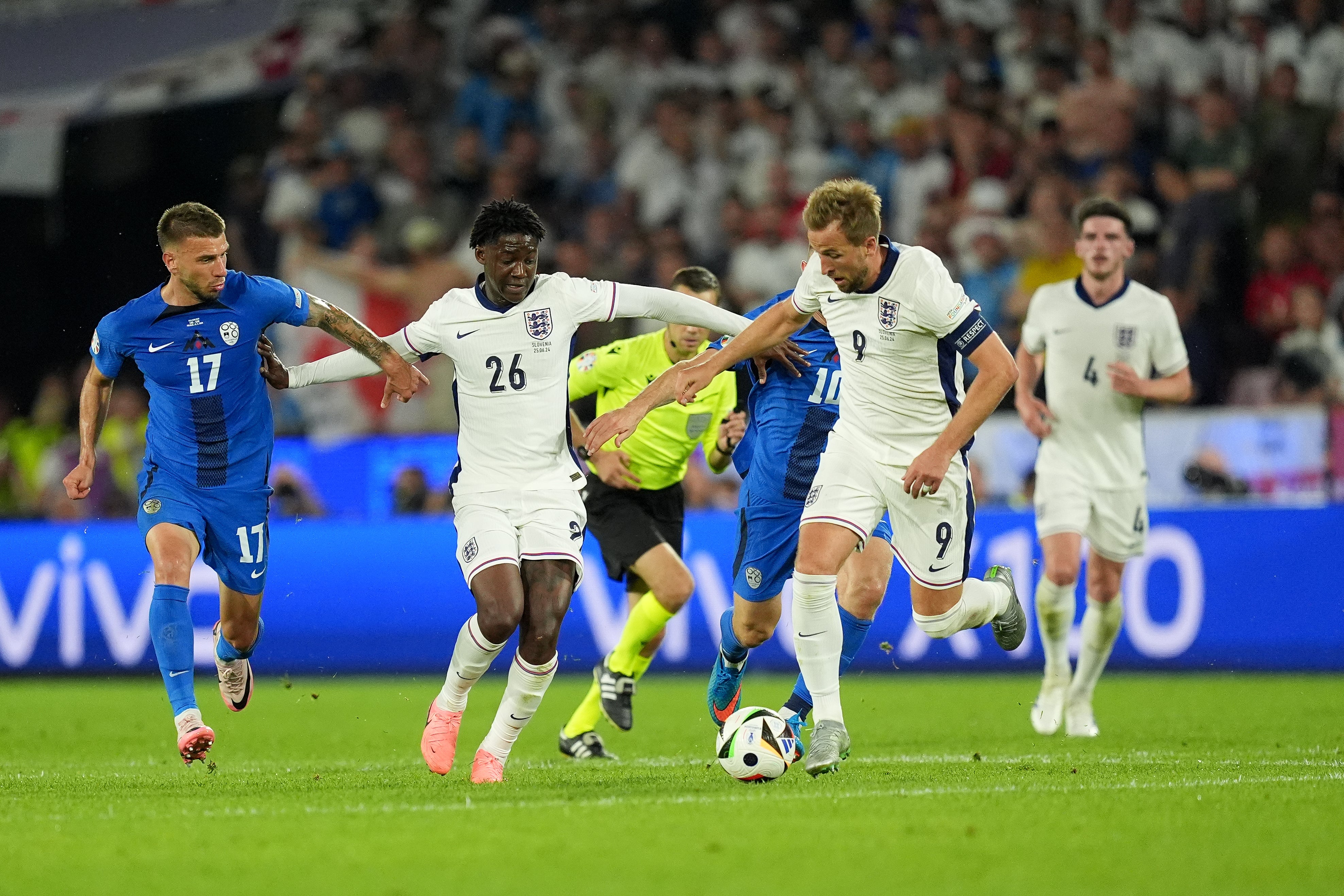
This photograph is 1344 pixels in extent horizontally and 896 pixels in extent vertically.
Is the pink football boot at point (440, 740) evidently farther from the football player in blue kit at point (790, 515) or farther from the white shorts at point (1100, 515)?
the white shorts at point (1100, 515)

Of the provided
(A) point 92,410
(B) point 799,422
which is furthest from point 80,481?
(B) point 799,422

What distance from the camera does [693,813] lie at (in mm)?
6008

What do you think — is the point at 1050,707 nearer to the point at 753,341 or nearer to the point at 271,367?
the point at 753,341

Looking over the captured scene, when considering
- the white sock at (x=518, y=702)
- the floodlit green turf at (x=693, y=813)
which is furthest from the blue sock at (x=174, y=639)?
the white sock at (x=518, y=702)

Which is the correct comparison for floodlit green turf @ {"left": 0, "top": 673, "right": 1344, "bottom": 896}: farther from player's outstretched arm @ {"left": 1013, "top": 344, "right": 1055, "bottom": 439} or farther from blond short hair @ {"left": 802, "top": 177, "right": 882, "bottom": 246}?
blond short hair @ {"left": 802, "top": 177, "right": 882, "bottom": 246}

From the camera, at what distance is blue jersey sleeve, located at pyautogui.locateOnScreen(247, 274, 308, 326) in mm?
7805

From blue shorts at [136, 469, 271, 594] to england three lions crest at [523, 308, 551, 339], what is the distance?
67.6 inches

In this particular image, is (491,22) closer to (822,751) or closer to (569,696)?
(569,696)

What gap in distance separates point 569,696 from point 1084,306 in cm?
478

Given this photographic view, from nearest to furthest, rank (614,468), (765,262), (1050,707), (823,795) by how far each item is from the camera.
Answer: (823,795) < (614,468) < (1050,707) < (765,262)

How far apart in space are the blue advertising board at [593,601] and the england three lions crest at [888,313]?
550 cm

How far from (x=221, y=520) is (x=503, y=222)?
2032 mm

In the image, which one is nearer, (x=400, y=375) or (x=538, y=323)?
(x=538, y=323)

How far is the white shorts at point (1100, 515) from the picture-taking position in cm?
970
